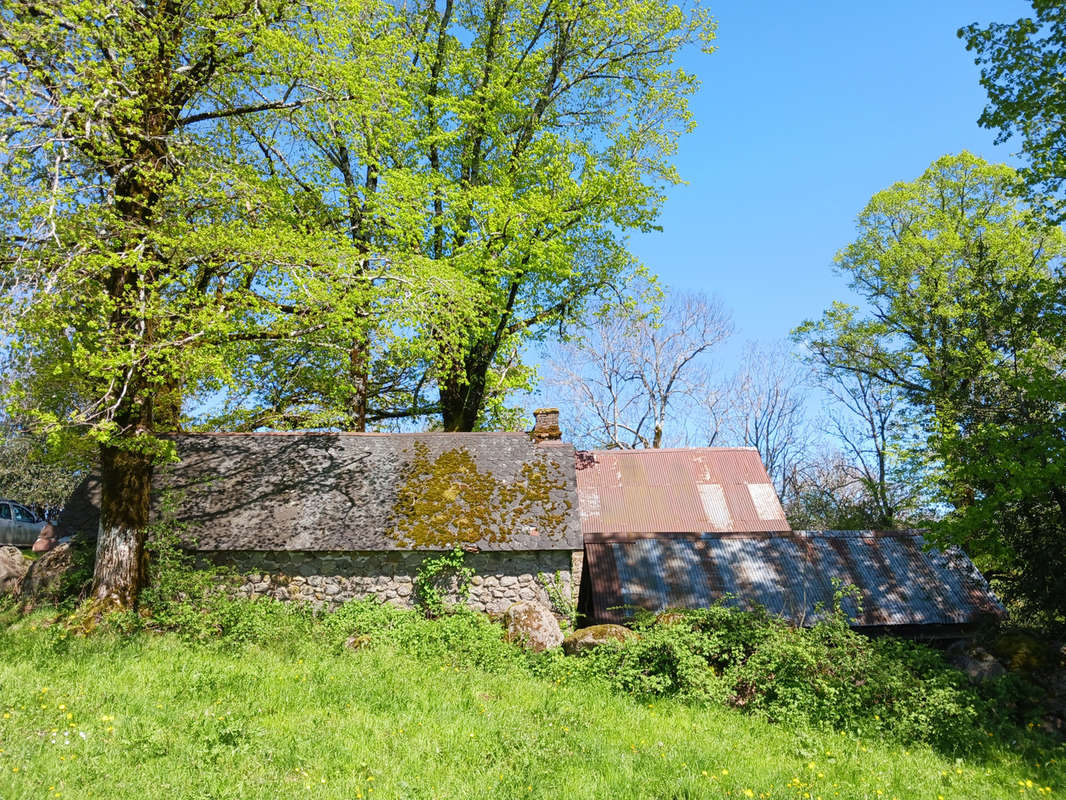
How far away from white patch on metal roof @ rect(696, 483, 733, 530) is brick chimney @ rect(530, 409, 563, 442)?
6681mm

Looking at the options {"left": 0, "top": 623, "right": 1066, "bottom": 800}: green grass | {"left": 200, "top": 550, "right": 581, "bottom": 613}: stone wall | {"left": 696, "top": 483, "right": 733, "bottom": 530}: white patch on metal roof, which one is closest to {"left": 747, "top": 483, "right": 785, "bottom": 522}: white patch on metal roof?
{"left": 696, "top": 483, "right": 733, "bottom": 530}: white patch on metal roof

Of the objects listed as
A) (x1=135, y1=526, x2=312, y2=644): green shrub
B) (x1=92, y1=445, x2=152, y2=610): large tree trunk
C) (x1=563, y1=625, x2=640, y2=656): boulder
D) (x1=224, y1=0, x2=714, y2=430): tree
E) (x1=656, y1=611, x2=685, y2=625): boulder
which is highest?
(x1=224, y1=0, x2=714, y2=430): tree

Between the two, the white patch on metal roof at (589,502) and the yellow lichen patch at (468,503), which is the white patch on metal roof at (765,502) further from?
the yellow lichen patch at (468,503)

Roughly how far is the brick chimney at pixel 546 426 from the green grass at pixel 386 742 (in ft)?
21.1

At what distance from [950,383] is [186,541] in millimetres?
21000

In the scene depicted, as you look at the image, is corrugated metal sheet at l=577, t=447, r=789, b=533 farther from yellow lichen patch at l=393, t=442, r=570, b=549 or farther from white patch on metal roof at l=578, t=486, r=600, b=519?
yellow lichen patch at l=393, t=442, r=570, b=549

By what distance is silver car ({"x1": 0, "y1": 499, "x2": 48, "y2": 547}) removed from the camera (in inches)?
890

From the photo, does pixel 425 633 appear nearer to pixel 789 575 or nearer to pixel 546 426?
pixel 546 426

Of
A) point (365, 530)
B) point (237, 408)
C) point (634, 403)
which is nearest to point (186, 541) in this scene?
point (365, 530)

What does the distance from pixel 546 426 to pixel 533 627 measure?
5.28 metres

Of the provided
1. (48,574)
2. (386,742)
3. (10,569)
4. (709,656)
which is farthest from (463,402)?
(386,742)

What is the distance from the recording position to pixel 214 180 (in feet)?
39.9

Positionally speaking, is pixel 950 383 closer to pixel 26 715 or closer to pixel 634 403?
pixel 634 403

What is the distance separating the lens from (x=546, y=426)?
15938 millimetres
